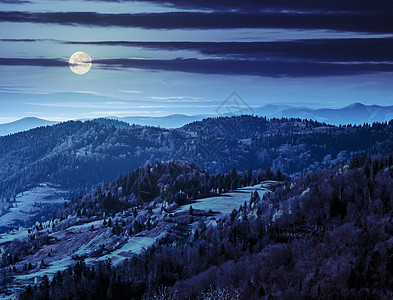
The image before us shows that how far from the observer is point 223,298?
14200 cm

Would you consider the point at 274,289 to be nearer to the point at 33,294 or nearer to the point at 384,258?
the point at 384,258

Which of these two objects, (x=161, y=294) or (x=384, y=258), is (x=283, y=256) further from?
(x=161, y=294)

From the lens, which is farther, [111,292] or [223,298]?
[111,292]

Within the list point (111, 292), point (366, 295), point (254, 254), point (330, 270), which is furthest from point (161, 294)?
point (366, 295)

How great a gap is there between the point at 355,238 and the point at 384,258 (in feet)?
71.7

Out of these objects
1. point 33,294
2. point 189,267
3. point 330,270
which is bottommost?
point 33,294

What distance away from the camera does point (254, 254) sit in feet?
624

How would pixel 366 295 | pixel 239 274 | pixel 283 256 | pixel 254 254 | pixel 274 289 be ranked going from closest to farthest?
1. pixel 366 295
2. pixel 274 289
3. pixel 239 274
4. pixel 283 256
5. pixel 254 254

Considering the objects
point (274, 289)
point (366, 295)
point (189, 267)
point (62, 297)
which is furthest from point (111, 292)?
point (366, 295)

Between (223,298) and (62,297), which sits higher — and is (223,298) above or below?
above

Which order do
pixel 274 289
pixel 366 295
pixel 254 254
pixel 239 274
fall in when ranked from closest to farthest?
1. pixel 366 295
2. pixel 274 289
3. pixel 239 274
4. pixel 254 254

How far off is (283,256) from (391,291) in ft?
166

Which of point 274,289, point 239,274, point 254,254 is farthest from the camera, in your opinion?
point 254,254

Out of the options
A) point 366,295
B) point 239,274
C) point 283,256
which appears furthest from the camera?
point 283,256
